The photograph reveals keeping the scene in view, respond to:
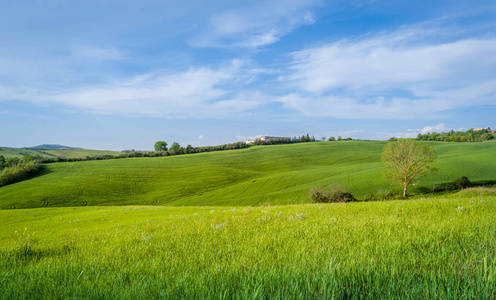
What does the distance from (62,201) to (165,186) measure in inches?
1196

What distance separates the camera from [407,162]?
6312 centimetres

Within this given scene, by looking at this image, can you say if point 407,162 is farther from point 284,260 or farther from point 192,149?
point 192,149

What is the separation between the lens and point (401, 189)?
217 ft

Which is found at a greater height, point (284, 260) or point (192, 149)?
point (192, 149)

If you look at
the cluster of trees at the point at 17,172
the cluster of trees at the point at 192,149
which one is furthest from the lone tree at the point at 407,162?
the cluster of trees at the point at 17,172

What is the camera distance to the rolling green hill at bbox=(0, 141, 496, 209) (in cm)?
7006

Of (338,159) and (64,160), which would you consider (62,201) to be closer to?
(64,160)

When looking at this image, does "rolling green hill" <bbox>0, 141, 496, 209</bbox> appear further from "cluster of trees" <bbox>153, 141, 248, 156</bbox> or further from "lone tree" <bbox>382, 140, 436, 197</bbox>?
"cluster of trees" <bbox>153, 141, 248, 156</bbox>

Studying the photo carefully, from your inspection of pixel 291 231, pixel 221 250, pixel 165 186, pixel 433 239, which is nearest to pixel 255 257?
pixel 221 250

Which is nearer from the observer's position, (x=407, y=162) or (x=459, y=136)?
(x=407, y=162)

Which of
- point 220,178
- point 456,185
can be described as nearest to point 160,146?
point 220,178

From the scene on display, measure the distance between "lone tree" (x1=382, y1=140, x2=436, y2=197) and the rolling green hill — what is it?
4247 millimetres

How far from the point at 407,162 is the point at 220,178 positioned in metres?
62.0

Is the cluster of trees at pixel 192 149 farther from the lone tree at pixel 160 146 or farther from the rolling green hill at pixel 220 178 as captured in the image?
the rolling green hill at pixel 220 178
